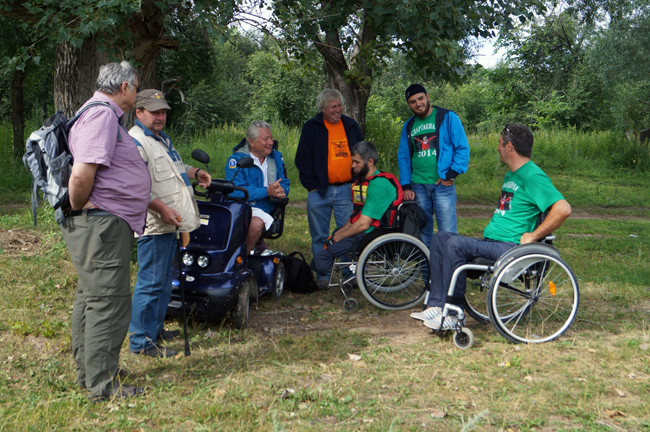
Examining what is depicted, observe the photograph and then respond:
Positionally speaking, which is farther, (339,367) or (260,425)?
(339,367)

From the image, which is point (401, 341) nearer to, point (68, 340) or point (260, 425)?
point (260, 425)

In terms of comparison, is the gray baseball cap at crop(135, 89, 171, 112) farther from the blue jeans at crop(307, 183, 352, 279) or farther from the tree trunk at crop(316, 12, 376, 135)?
the tree trunk at crop(316, 12, 376, 135)

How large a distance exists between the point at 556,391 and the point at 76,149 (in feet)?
10.1

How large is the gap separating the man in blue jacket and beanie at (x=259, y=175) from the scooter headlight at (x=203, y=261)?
684mm

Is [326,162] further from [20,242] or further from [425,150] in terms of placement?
[20,242]

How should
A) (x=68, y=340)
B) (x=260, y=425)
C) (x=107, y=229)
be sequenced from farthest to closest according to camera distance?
(x=68, y=340) < (x=107, y=229) < (x=260, y=425)

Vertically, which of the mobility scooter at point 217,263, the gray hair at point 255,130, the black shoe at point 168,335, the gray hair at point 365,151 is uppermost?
the gray hair at point 255,130

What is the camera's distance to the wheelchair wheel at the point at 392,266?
479 cm

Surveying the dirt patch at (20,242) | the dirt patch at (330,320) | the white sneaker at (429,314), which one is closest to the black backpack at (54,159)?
the dirt patch at (330,320)

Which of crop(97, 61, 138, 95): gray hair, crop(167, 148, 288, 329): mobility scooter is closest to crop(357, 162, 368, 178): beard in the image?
crop(167, 148, 288, 329): mobility scooter

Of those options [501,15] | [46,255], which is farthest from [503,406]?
[46,255]

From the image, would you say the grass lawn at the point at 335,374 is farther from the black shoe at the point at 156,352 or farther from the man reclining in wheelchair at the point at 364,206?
the man reclining in wheelchair at the point at 364,206

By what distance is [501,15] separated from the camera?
6285 mm

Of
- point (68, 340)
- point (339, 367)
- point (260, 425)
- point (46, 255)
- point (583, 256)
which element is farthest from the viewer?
point (583, 256)
